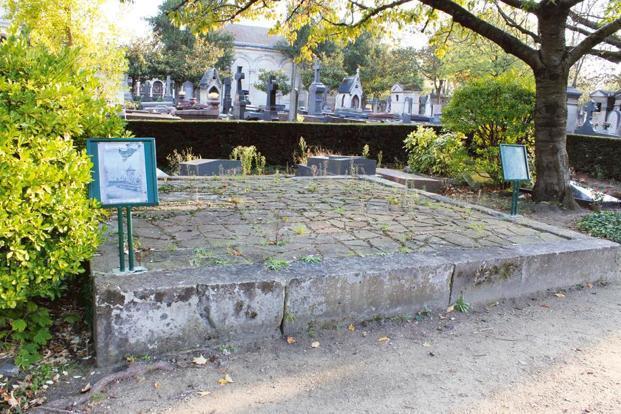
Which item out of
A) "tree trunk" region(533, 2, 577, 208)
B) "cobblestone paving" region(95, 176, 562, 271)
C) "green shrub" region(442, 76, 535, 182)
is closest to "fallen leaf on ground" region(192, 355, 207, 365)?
"cobblestone paving" region(95, 176, 562, 271)

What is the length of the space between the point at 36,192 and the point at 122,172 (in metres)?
0.51

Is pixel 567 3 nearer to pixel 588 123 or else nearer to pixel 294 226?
pixel 294 226

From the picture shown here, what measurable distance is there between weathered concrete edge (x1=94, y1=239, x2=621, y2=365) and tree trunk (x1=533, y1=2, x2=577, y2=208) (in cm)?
367

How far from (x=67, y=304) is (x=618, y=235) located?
5865 mm

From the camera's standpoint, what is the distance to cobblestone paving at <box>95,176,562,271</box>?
397 centimetres

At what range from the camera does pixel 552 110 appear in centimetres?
746

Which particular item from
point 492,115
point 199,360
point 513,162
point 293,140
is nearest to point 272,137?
point 293,140

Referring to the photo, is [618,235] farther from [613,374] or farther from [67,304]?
[67,304]

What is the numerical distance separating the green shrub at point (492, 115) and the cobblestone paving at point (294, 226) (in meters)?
2.75

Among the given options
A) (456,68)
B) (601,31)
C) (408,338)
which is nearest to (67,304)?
(408,338)

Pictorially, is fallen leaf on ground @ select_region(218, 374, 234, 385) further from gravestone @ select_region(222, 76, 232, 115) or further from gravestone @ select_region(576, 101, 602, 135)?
gravestone @ select_region(222, 76, 232, 115)

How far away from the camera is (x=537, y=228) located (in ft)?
17.5

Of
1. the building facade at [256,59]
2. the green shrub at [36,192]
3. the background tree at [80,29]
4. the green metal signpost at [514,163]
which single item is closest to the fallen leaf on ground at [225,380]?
the green shrub at [36,192]

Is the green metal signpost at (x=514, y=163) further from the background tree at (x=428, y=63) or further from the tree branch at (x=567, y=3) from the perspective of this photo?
the background tree at (x=428, y=63)
